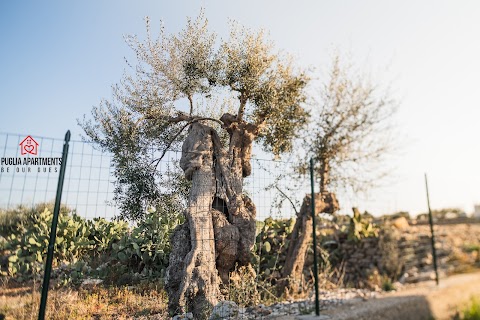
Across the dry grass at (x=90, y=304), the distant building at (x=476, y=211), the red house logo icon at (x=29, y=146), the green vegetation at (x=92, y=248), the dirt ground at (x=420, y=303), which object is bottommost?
the dry grass at (x=90, y=304)

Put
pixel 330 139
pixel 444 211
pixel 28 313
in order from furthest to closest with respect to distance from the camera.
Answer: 1. pixel 330 139
2. pixel 444 211
3. pixel 28 313

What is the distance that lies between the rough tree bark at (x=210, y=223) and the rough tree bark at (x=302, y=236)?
1.56 metres

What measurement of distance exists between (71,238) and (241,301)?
5756mm

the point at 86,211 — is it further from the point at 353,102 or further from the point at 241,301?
the point at 353,102

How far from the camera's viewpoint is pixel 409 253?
9.07 metres

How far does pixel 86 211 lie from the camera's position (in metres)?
5.72

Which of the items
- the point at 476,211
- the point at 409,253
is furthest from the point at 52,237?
the point at 476,211

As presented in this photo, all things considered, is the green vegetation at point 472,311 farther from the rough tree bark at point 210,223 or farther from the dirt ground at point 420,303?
the rough tree bark at point 210,223

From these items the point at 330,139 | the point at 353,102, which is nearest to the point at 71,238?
the point at 330,139

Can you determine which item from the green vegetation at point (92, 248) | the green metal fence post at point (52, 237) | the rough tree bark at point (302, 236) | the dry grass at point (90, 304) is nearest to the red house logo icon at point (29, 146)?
the green metal fence post at point (52, 237)

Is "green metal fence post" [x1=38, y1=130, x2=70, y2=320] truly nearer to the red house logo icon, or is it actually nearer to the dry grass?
the red house logo icon

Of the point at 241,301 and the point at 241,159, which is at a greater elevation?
the point at 241,159

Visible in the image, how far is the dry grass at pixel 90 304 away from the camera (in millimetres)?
6523

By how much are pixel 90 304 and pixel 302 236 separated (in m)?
5.38
